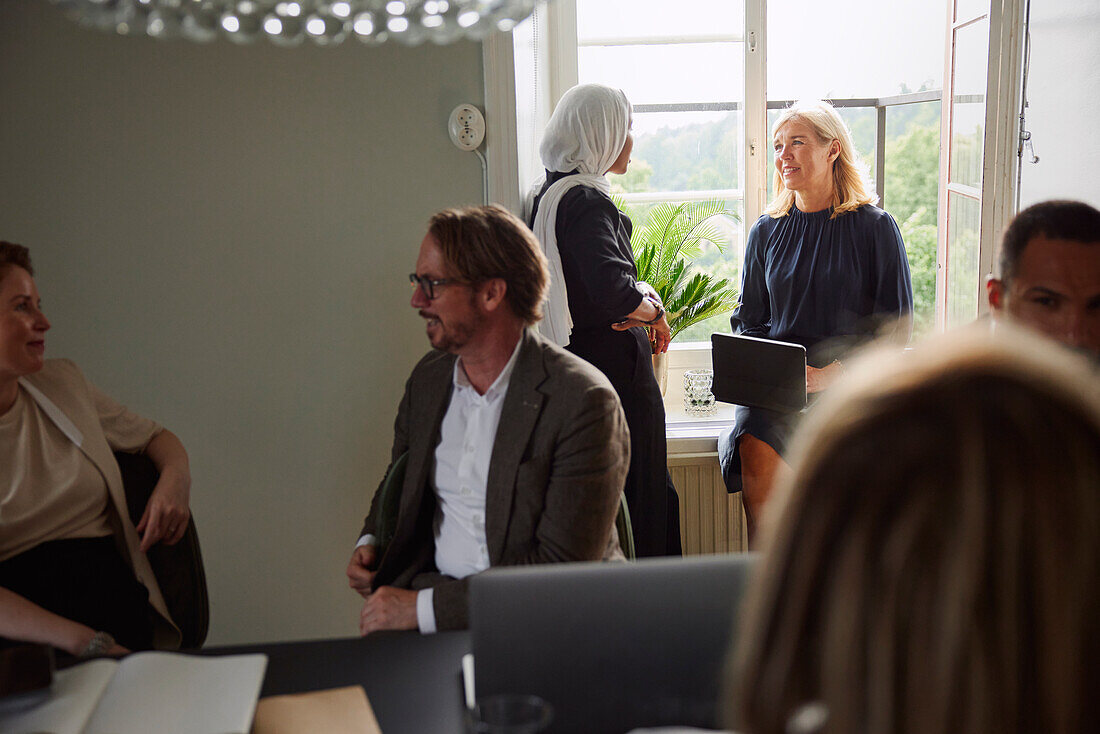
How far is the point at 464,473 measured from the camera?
66.9 inches

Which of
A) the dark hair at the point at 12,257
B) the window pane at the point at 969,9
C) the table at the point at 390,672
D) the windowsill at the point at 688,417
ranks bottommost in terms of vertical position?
the windowsill at the point at 688,417

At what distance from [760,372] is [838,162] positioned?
0.84 meters

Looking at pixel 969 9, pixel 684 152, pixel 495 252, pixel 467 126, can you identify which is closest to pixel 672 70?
pixel 684 152

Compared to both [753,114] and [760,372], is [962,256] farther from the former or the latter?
[760,372]

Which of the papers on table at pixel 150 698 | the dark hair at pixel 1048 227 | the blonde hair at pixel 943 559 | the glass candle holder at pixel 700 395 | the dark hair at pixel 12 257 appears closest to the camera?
the blonde hair at pixel 943 559

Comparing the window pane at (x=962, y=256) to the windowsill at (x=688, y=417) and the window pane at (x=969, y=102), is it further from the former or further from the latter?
the windowsill at (x=688, y=417)

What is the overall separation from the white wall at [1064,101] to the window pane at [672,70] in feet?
3.09

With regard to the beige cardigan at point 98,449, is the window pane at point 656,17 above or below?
above

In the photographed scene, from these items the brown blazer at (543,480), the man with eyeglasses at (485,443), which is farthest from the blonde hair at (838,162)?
the brown blazer at (543,480)

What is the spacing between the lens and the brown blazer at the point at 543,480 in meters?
1.56

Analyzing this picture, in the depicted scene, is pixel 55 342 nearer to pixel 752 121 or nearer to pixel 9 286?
pixel 9 286

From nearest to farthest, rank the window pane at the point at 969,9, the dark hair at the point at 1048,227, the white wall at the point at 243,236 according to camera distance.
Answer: the dark hair at the point at 1048,227
the white wall at the point at 243,236
the window pane at the point at 969,9

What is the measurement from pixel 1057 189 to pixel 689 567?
92.4 inches

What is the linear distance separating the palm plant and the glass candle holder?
0.72ft
